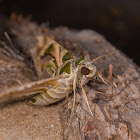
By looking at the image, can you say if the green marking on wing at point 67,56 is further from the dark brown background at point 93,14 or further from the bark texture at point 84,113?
the dark brown background at point 93,14

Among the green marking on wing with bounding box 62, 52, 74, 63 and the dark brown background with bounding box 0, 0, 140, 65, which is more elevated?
the dark brown background with bounding box 0, 0, 140, 65

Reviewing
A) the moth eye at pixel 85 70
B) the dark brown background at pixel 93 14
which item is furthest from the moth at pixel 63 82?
the dark brown background at pixel 93 14

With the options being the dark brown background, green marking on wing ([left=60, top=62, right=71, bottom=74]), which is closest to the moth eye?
green marking on wing ([left=60, top=62, right=71, bottom=74])

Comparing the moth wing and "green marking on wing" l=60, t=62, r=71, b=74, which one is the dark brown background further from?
the moth wing

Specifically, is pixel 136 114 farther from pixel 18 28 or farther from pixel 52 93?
pixel 18 28

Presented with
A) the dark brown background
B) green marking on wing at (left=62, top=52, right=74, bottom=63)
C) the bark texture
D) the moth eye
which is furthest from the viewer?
the dark brown background

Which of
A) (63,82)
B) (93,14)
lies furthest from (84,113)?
(93,14)
